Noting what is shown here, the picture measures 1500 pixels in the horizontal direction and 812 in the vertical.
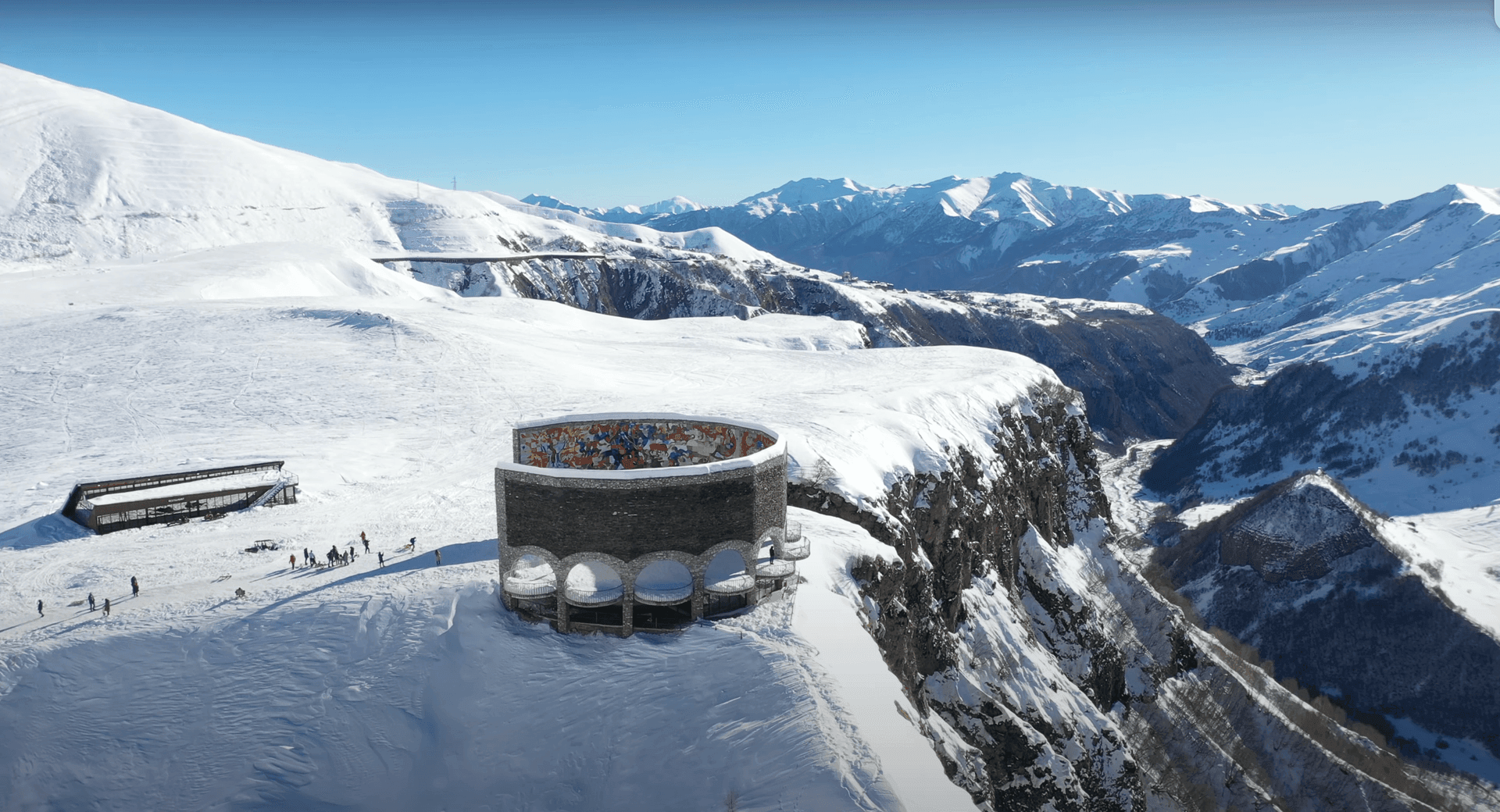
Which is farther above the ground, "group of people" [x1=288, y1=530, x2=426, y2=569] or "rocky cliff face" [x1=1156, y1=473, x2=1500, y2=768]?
"group of people" [x1=288, y1=530, x2=426, y2=569]

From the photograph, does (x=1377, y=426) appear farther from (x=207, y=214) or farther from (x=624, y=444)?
(x=207, y=214)

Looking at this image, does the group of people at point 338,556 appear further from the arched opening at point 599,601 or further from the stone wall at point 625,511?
the arched opening at point 599,601

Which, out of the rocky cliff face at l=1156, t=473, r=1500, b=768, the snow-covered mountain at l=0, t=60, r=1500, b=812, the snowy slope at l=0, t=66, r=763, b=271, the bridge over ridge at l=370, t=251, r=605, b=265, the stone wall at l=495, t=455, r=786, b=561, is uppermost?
the snowy slope at l=0, t=66, r=763, b=271

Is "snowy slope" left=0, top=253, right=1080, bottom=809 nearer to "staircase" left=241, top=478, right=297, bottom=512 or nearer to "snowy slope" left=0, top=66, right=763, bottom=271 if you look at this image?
"staircase" left=241, top=478, right=297, bottom=512

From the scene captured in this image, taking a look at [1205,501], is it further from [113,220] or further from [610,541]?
[113,220]

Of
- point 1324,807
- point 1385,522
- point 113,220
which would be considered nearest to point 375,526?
point 1324,807

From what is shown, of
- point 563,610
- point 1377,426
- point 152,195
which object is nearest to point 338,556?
point 563,610

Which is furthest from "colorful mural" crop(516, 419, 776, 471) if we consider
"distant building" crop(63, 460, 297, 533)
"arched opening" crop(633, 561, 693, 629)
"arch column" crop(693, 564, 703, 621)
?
"distant building" crop(63, 460, 297, 533)

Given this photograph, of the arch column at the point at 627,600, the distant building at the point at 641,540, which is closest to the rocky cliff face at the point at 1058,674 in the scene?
the distant building at the point at 641,540
